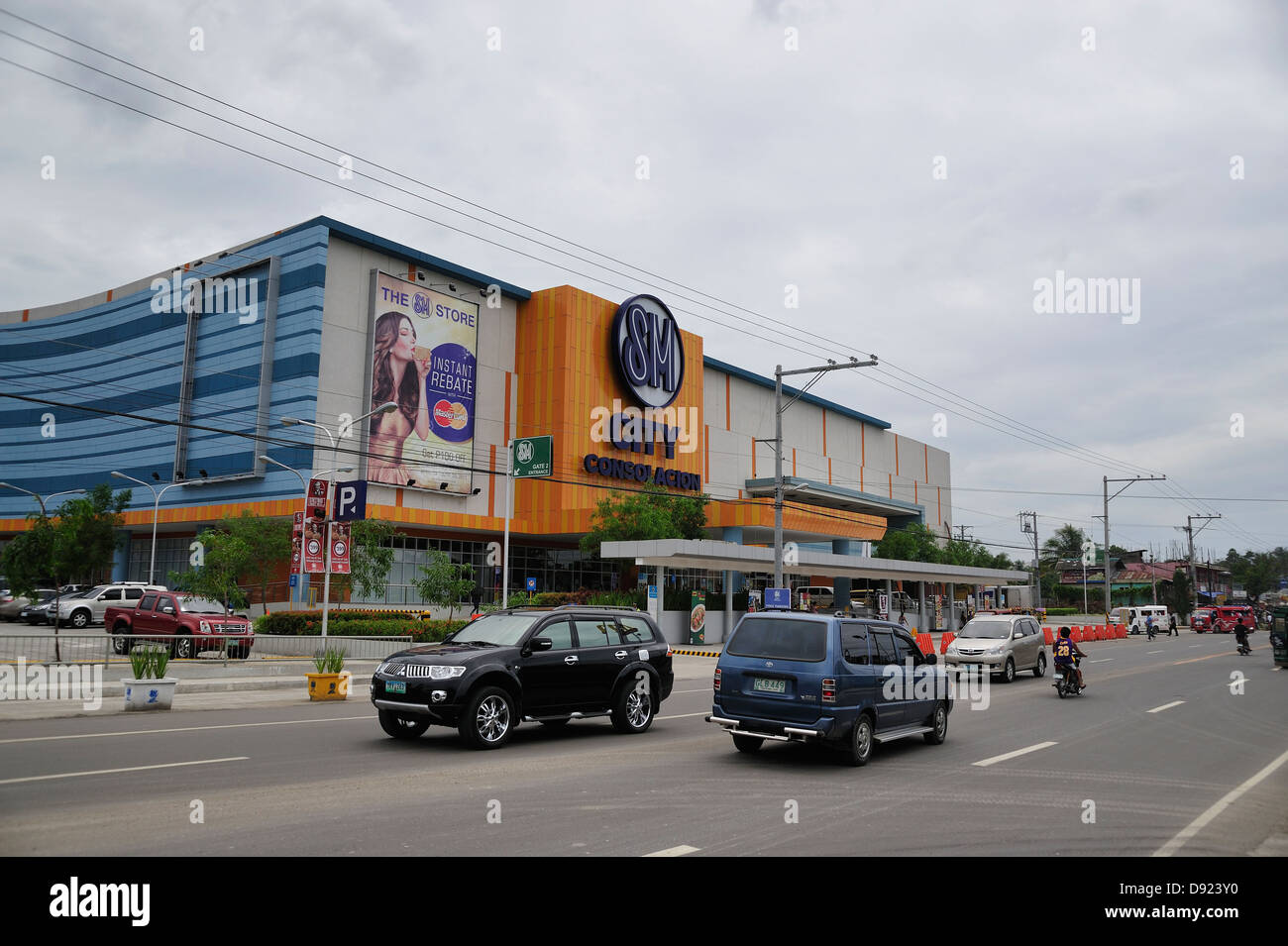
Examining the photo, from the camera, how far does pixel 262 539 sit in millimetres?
39000

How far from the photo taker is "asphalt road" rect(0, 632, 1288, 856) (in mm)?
6695

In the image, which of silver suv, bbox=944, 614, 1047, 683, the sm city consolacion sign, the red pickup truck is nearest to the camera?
silver suv, bbox=944, 614, 1047, 683

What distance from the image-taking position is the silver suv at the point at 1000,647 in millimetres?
22703

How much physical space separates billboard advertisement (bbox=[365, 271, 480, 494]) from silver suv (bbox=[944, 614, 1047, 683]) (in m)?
29.7

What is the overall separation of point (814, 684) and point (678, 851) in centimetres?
407

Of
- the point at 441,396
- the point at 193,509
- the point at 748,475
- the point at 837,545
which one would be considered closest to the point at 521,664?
the point at 441,396

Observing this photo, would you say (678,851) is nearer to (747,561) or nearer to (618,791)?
(618,791)

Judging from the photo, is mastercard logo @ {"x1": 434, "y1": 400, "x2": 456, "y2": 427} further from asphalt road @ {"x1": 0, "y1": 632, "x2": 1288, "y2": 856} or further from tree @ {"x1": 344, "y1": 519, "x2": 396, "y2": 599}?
asphalt road @ {"x1": 0, "y1": 632, "x2": 1288, "y2": 856}

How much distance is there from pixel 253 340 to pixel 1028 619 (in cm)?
4124

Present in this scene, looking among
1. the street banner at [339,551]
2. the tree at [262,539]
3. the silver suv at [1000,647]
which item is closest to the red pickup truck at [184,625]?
the street banner at [339,551]

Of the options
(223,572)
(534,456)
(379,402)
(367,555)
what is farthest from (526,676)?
(379,402)

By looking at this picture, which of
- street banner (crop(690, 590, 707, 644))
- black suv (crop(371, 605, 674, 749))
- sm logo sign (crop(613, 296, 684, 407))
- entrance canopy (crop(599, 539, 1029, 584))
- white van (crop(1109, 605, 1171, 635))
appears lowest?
white van (crop(1109, 605, 1171, 635))

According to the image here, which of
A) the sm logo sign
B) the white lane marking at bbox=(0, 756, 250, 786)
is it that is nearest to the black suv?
the white lane marking at bbox=(0, 756, 250, 786)
